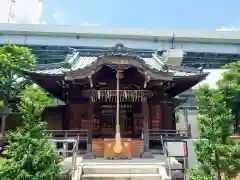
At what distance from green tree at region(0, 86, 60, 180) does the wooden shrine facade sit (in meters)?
3.51

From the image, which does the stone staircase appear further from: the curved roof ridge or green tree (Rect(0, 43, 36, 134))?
green tree (Rect(0, 43, 36, 134))

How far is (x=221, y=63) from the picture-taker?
29.0 meters

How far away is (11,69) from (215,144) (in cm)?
1077

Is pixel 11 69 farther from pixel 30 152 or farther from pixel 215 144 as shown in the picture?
pixel 215 144

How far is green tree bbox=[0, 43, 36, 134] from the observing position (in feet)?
40.0

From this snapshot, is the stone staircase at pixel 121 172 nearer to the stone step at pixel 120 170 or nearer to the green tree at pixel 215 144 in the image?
the stone step at pixel 120 170

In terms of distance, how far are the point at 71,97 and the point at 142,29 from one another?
16159 mm

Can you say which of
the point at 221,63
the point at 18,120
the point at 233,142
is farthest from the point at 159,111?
the point at 221,63

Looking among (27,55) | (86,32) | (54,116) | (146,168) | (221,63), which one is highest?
Answer: (86,32)

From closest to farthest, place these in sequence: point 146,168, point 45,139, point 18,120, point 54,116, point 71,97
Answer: point 45,139, point 146,168, point 71,97, point 54,116, point 18,120

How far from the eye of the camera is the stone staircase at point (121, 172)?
6.91 m

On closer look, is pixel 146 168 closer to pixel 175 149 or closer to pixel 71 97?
pixel 175 149

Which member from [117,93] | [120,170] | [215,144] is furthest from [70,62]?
[215,144]

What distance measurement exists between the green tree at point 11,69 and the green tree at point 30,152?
6.73m
